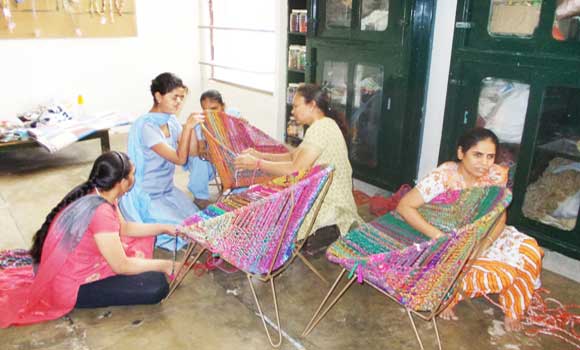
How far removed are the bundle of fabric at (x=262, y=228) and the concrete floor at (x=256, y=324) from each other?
34 cm

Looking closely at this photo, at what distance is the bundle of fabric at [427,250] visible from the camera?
1.66m

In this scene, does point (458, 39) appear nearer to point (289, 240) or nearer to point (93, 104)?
point (289, 240)

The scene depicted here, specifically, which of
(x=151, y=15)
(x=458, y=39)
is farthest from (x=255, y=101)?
(x=458, y=39)

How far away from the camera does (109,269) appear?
2.26 meters

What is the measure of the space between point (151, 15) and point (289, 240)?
439 centimetres

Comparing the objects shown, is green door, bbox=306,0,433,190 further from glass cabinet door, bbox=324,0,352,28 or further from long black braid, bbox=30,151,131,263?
long black braid, bbox=30,151,131,263

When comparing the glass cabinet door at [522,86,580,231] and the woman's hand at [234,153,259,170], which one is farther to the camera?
the woman's hand at [234,153,259,170]

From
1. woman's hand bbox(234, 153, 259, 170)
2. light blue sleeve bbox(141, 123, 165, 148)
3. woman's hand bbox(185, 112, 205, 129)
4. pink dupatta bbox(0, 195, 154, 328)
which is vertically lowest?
pink dupatta bbox(0, 195, 154, 328)

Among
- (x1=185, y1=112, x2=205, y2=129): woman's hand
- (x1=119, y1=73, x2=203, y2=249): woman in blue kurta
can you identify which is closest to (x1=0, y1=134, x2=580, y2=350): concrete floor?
(x1=119, y1=73, x2=203, y2=249): woman in blue kurta

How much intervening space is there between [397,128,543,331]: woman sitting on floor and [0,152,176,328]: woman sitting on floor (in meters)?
1.18

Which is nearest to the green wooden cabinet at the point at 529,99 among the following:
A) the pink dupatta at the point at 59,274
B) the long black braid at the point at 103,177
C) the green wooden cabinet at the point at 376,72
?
the green wooden cabinet at the point at 376,72

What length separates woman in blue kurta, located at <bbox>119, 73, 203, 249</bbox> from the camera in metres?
2.95

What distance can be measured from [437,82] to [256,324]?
206cm

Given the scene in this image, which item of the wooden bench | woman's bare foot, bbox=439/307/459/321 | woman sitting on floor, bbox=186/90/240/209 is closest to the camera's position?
woman's bare foot, bbox=439/307/459/321
